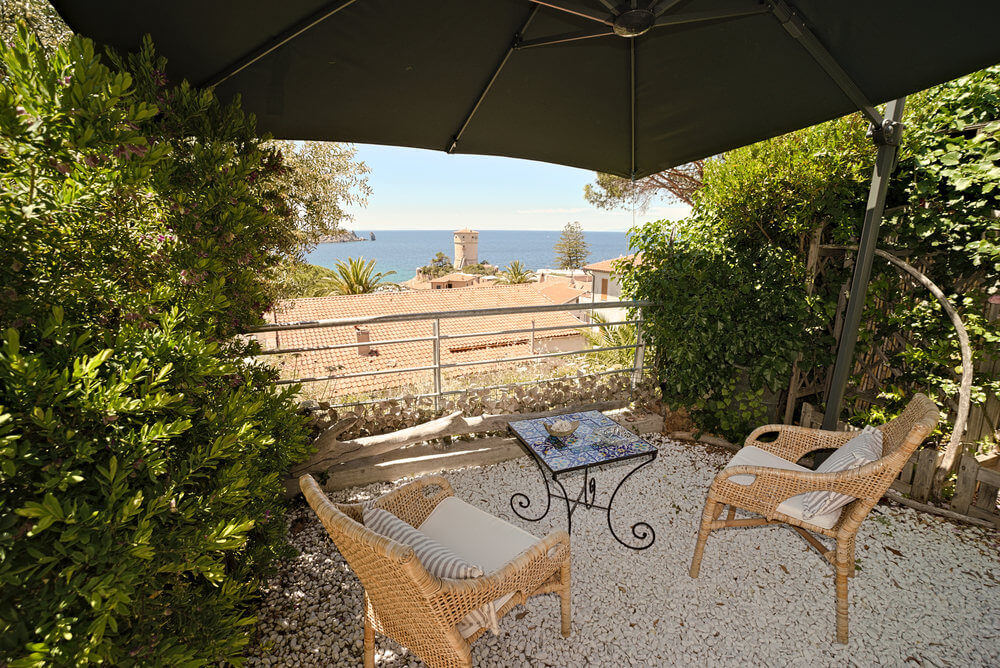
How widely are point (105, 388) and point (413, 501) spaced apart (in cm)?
127

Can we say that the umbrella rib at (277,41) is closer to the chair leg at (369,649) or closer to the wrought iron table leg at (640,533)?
the chair leg at (369,649)

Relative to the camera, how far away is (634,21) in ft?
4.39

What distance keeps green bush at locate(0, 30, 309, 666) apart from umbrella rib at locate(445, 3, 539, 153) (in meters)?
1.18

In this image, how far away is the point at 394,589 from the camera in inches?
53.4

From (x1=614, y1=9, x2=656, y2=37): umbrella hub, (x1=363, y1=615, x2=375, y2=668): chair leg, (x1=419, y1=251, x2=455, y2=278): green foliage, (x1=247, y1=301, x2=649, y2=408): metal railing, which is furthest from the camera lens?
(x1=419, y1=251, x2=455, y2=278): green foliage

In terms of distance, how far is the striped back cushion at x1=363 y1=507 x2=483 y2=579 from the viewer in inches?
52.7

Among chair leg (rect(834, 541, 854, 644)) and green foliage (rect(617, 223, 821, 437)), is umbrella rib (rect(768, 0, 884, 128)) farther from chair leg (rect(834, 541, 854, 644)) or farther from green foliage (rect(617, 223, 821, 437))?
chair leg (rect(834, 541, 854, 644))

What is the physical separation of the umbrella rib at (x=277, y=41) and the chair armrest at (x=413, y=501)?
1.75 meters

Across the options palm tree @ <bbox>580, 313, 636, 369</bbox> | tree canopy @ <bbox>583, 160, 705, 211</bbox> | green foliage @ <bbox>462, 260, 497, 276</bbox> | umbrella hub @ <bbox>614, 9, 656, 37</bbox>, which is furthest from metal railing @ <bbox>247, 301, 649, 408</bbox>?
green foliage @ <bbox>462, 260, 497, 276</bbox>

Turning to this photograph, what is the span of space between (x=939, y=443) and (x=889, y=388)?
1.32 ft

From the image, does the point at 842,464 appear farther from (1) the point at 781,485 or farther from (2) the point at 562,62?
(2) the point at 562,62

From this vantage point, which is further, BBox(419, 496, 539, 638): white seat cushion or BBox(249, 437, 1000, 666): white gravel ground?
BBox(249, 437, 1000, 666): white gravel ground

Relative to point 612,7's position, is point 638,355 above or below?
below

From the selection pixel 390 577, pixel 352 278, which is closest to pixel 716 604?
pixel 390 577
